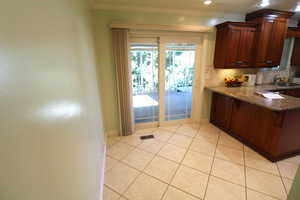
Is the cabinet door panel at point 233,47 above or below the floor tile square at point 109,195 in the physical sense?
above

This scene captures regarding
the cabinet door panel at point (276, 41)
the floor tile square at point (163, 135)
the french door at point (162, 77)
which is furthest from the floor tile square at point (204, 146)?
the cabinet door panel at point (276, 41)

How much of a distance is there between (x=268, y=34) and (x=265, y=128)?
2.12 metres

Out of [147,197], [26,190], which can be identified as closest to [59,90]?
[26,190]

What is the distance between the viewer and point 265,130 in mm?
2287

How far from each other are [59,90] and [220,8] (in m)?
3.29

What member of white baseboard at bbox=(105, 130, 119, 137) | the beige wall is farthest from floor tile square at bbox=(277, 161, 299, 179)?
white baseboard at bbox=(105, 130, 119, 137)

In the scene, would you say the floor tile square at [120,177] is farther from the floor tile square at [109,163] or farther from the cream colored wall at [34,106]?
the cream colored wall at [34,106]

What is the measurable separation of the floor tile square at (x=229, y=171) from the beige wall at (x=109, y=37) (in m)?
1.88

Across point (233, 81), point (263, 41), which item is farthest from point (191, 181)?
point (263, 41)

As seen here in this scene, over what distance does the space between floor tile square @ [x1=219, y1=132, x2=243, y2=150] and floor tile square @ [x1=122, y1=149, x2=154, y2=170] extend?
4.79ft

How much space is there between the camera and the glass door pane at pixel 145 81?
9.61 feet

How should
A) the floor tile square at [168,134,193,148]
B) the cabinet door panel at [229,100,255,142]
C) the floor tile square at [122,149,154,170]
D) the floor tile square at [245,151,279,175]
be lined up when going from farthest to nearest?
the floor tile square at [168,134,193,148] < the cabinet door panel at [229,100,255,142] < the floor tile square at [122,149,154,170] < the floor tile square at [245,151,279,175]

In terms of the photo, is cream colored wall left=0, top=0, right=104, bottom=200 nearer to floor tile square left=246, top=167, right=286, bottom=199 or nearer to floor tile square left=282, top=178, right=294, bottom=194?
floor tile square left=246, top=167, right=286, bottom=199

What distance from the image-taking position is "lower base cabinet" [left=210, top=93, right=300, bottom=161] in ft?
6.92
